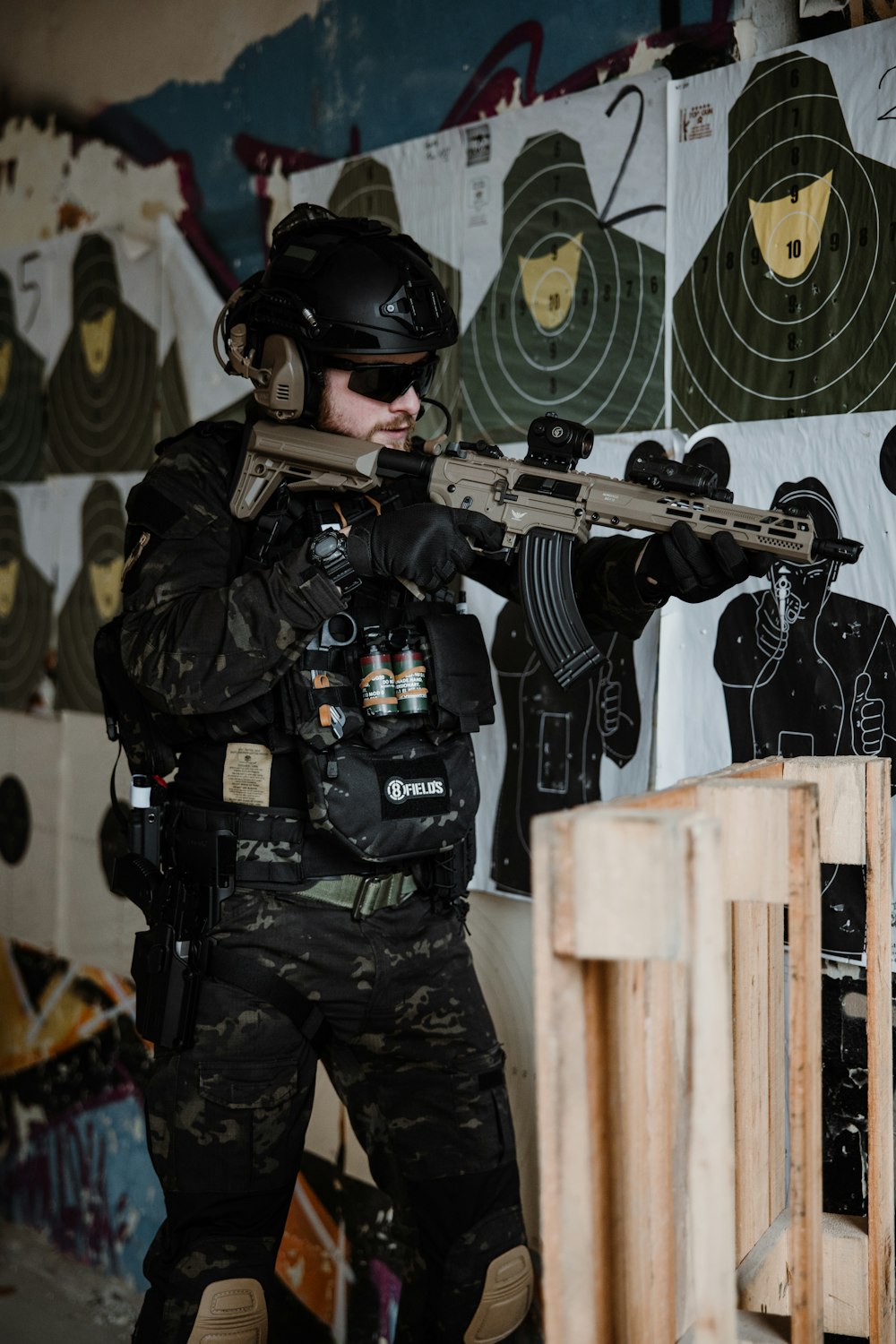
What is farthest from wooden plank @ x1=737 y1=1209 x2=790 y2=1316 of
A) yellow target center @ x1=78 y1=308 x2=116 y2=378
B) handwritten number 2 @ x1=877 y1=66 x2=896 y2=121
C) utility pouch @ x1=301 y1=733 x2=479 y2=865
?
yellow target center @ x1=78 y1=308 x2=116 y2=378

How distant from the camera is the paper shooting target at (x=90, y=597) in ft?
9.39

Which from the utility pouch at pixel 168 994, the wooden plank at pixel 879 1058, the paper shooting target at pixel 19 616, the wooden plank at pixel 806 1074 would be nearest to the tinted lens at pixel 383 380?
the utility pouch at pixel 168 994

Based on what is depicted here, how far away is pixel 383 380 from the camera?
175 cm

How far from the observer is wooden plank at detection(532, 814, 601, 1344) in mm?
790

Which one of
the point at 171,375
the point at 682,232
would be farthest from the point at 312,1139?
the point at 682,232

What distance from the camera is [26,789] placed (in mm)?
3121

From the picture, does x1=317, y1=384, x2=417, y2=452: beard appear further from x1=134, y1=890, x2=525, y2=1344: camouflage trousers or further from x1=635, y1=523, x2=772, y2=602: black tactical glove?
x1=134, y1=890, x2=525, y2=1344: camouflage trousers

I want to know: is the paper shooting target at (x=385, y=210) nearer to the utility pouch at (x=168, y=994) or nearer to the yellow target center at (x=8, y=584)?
the utility pouch at (x=168, y=994)

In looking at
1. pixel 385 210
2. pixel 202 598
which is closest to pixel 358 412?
pixel 202 598

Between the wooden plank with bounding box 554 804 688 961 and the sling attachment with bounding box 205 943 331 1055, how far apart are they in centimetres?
91

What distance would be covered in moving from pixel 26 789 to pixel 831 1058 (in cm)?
209

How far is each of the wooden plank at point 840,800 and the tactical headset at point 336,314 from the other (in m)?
0.81

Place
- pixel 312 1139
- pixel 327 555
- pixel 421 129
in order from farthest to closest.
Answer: pixel 312 1139 < pixel 421 129 < pixel 327 555

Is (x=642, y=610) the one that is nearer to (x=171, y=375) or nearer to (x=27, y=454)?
(x=171, y=375)
